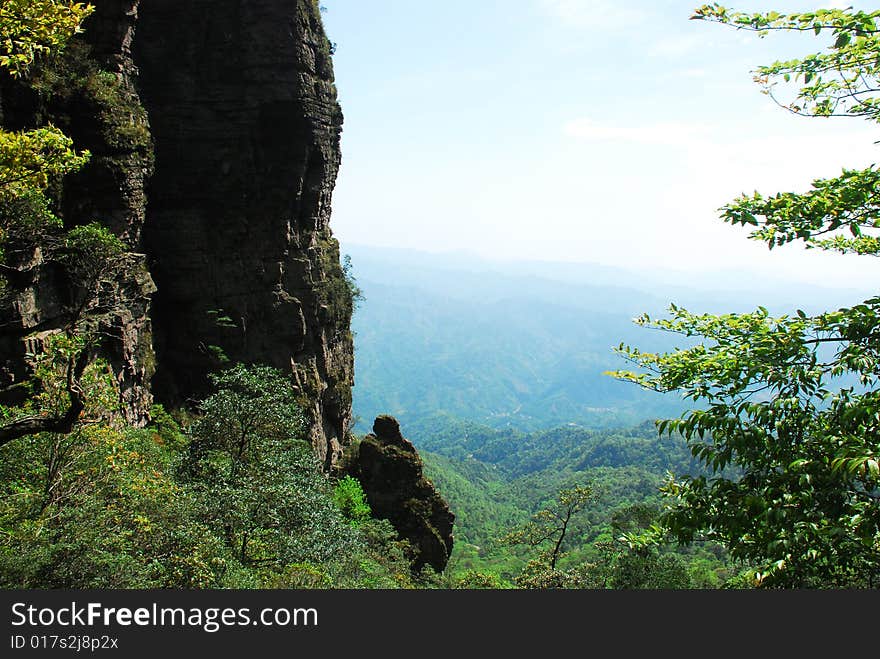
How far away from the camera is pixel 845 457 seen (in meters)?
5.02

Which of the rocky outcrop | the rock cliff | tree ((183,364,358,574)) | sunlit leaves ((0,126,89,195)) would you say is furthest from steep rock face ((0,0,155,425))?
the rocky outcrop

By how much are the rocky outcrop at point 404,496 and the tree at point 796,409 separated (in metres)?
30.8

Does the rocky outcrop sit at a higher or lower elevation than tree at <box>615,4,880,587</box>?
lower

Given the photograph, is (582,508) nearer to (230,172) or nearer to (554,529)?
(554,529)

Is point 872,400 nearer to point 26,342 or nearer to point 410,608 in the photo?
point 410,608

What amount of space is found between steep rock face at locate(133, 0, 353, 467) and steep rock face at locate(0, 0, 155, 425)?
219 inches

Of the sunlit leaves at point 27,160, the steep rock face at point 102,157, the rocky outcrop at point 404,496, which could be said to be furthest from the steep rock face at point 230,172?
the sunlit leaves at point 27,160

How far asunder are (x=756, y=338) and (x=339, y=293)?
32693 millimetres

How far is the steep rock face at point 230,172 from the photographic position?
30.0 meters

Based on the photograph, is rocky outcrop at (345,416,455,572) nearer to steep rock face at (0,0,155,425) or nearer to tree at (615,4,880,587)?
steep rock face at (0,0,155,425)

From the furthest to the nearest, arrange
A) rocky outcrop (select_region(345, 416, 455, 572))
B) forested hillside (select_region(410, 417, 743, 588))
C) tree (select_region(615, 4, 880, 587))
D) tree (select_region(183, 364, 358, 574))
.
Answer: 1. rocky outcrop (select_region(345, 416, 455, 572))
2. forested hillside (select_region(410, 417, 743, 588))
3. tree (select_region(183, 364, 358, 574))
4. tree (select_region(615, 4, 880, 587))

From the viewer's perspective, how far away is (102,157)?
71.7 ft

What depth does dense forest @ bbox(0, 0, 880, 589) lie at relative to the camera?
5988 millimetres

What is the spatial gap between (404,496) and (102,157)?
1014 inches
